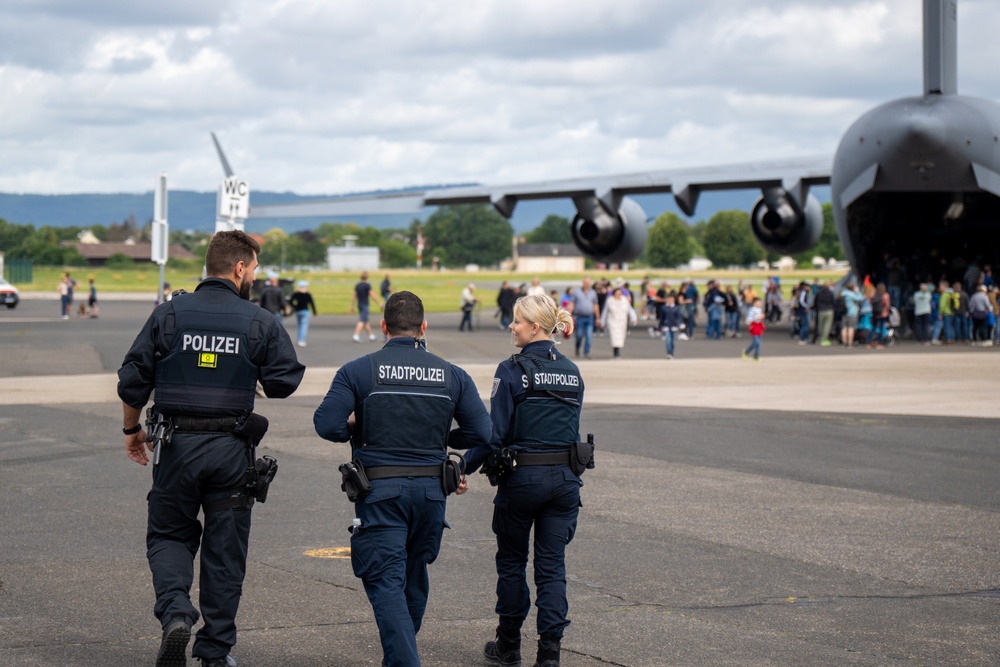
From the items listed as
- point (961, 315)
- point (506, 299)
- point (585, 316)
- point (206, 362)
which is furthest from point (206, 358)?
point (506, 299)

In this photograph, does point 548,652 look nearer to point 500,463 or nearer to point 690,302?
point 500,463

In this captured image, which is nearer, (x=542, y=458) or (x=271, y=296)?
(x=542, y=458)

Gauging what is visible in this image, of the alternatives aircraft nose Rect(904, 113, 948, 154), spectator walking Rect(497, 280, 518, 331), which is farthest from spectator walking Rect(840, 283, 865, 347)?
spectator walking Rect(497, 280, 518, 331)

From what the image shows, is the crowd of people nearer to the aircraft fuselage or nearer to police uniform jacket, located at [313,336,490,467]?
the aircraft fuselage

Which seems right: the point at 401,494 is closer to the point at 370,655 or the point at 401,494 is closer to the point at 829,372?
the point at 370,655

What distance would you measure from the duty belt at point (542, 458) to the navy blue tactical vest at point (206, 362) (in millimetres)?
1275

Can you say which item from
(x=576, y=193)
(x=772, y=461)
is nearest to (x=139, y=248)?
(x=576, y=193)

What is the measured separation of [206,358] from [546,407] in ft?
5.23

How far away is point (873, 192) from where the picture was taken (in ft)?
96.1

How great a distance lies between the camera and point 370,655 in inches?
219

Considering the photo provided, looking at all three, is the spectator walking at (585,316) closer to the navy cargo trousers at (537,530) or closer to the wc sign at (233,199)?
the wc sign at (233,199)

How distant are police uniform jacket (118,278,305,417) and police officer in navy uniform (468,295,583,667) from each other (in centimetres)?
105

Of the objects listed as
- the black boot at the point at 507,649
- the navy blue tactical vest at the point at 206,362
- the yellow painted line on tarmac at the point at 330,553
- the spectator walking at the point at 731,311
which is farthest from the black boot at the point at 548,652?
the spectator walking at the point at 731,311

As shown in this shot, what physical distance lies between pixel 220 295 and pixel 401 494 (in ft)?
4.21
